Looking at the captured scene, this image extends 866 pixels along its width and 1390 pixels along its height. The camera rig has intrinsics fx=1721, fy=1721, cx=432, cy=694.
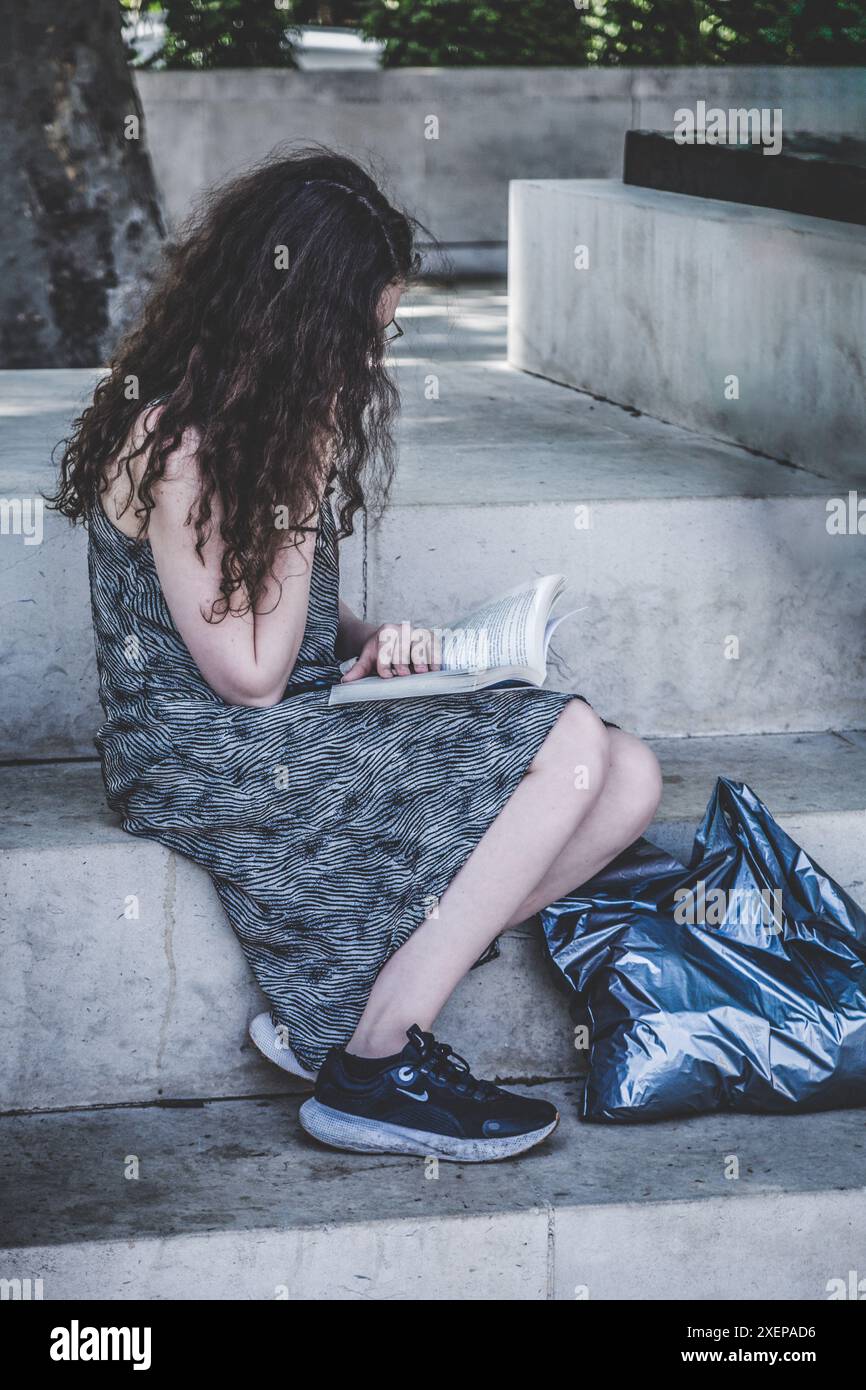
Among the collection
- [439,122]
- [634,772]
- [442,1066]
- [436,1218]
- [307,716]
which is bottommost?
[436,1218]

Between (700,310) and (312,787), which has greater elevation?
(700,310)

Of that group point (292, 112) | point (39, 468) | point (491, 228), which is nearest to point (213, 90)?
point (292, 112)

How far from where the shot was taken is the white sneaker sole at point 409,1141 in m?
2.74

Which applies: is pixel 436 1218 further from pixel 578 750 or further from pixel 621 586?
pixel 621 586

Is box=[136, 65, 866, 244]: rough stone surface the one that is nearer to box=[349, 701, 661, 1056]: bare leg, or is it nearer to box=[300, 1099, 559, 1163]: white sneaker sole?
box=[349, 701, 661, 1056]: bare leg

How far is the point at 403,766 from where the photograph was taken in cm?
278

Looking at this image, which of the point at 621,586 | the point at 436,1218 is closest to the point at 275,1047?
the point at 436,1218

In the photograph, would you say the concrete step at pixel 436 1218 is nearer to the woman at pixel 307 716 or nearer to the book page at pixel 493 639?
the woman at pixel 307 716

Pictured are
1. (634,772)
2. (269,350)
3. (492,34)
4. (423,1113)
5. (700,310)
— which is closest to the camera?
(269,350)

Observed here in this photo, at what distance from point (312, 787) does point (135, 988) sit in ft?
1.77

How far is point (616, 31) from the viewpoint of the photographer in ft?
30.8

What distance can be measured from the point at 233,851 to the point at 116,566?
510 millimetres

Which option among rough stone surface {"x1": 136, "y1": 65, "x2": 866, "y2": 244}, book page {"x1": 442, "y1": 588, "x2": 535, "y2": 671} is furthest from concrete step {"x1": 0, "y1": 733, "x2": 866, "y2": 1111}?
rough stone surface {"x1": 136, "y1": 65, "x2": 866, "y2": 244}

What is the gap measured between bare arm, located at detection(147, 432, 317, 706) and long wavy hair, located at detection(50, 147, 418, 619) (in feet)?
0.07
